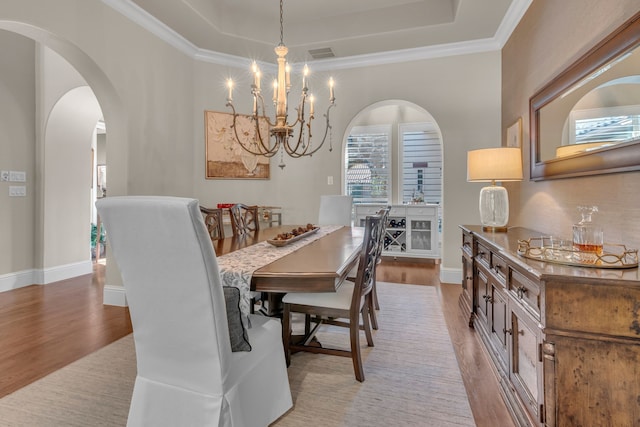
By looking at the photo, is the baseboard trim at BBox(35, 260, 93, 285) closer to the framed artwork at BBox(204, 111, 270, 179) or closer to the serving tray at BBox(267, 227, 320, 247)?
the framed artwork at BBox(204, 111, 270, 179)

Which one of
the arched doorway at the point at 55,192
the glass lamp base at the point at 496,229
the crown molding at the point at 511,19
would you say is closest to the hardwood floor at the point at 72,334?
the arched doorway at the point at 55,192

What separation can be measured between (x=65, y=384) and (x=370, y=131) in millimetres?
5301

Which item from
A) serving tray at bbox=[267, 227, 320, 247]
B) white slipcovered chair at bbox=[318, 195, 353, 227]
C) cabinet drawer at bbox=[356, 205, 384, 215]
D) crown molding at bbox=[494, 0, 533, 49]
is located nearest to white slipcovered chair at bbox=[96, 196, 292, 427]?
serving tray at bbox=[267, 227, 320, 247]

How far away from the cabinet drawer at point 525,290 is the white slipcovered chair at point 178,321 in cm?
120

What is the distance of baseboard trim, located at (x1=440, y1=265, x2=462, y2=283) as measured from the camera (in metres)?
4.05

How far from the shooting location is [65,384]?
1871mm

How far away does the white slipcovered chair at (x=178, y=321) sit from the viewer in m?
1.12

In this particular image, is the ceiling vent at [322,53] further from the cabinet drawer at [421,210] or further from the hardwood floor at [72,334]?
the hardwood floor at [72,334]

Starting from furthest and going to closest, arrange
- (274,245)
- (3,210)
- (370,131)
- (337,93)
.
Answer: (370,131)
(337,93)
(3,210)
(274,245)

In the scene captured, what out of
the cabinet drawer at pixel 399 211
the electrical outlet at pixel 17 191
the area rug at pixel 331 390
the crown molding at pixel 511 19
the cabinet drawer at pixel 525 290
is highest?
the crown molding at pixel 511 19

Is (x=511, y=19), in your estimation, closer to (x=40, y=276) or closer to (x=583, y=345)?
(x=583, y=345)

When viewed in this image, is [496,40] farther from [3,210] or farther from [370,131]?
[3,210]

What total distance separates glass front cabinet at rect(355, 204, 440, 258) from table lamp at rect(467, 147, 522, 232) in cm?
245

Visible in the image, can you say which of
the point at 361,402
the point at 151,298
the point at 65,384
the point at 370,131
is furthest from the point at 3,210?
the point at 370,131
